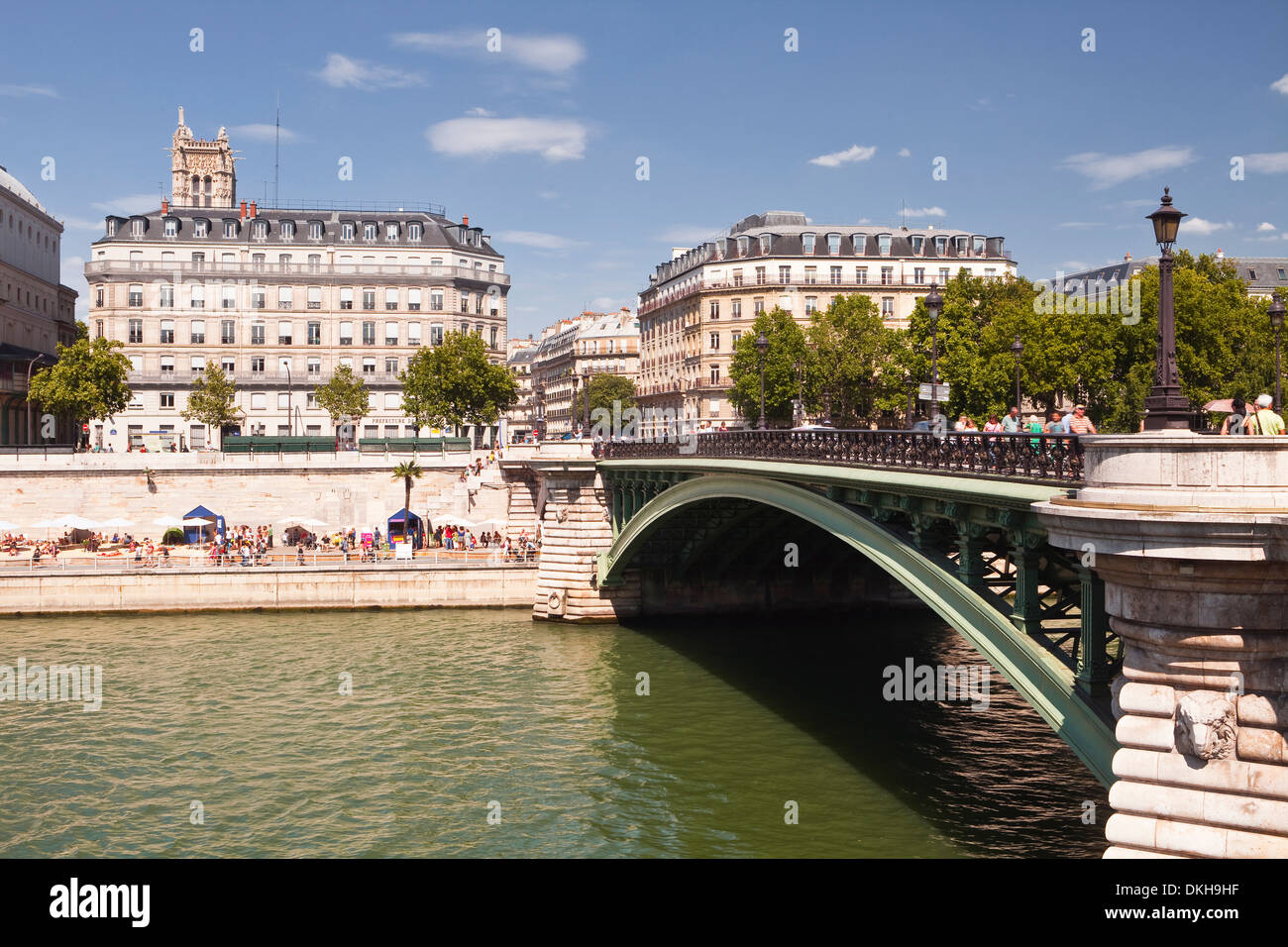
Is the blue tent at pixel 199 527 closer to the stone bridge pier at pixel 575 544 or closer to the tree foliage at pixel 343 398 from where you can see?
the stone bridge pier at pixel 575 544

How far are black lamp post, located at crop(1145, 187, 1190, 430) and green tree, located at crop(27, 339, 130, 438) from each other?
63.5 meters

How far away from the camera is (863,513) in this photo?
73.6 ft

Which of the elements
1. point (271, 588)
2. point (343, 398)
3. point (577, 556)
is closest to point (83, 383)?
point (343, 398)

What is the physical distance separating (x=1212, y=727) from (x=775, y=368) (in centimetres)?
6038

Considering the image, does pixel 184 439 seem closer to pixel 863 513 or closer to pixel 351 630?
pixel 351 630

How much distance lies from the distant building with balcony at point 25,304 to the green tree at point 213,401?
9.27 metres

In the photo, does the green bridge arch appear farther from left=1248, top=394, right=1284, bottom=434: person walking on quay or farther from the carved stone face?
left=1248, top=394, right=1284, bottom=434: person walking on quay

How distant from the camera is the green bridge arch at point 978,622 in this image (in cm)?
1339

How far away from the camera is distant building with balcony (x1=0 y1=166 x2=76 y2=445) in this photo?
7131 centimetres

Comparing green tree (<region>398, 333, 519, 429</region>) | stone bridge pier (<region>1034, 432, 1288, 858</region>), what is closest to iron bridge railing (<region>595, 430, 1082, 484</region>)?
stone bridge pier (<region>1034, 432, 1288, 858</region>)

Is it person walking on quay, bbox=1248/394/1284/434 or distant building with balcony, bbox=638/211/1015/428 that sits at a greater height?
distant building with balcony, bbox=638/211/1015/428

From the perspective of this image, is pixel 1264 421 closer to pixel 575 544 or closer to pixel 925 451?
pixel 925 451

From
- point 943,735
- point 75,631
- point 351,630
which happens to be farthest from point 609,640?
point 75,631
